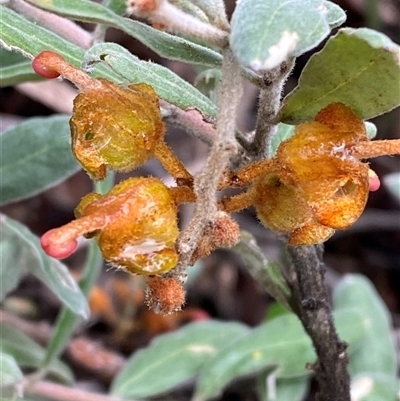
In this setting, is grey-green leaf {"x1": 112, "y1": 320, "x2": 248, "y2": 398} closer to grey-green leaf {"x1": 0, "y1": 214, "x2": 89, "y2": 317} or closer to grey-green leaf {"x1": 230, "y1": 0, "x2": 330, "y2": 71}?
grey-green leaf {"x1": 0, "y1": 214, "x2": 89, "y2": 317}

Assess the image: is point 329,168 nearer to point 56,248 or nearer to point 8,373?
point 56,248

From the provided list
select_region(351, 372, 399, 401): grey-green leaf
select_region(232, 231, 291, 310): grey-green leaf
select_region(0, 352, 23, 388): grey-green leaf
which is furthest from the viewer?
select_region(351, 372, 399, 401): grey-green leaf

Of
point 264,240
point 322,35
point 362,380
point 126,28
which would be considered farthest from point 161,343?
point 322,35

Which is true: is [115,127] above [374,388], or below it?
above

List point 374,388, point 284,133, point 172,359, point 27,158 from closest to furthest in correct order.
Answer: point 284,133, point 27,158, point 374,388, point 172,359

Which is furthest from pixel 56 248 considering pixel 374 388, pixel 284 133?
pixel 374 388

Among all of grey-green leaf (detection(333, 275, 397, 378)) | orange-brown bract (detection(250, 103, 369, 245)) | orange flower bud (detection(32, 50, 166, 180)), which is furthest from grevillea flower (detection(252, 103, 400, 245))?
grey-green leaf (detection(333, 275, 397, 378))
